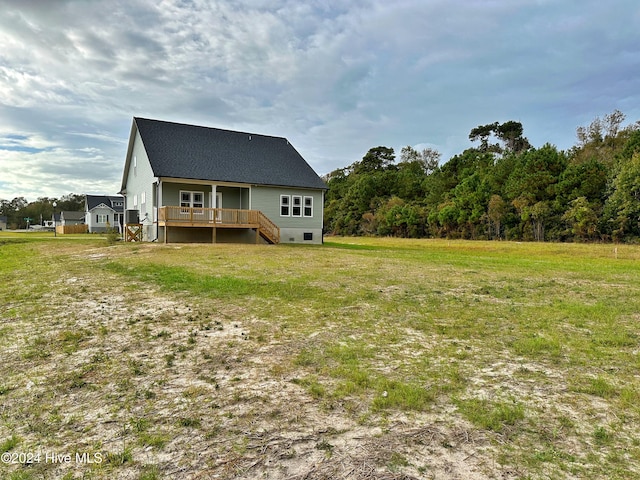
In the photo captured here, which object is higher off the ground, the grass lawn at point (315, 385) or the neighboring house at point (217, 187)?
the neighboring house at point (217, 187)

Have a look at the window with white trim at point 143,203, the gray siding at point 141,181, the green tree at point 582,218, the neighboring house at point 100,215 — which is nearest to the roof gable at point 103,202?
the neighboring house at point 100,215

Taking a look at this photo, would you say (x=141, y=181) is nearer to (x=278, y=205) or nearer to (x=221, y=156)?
(x=221, y=156)

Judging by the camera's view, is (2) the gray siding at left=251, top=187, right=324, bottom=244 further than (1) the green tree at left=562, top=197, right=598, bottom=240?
No

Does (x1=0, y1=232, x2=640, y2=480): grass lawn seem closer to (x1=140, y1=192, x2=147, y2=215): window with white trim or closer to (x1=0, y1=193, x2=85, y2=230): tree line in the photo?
(x1=140, y1=192, x2=147, y2=215): window with white trim

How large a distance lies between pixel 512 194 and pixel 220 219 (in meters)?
31.3

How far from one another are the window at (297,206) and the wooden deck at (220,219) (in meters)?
1.99

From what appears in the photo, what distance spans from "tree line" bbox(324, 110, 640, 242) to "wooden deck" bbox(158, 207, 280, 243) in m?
27.2

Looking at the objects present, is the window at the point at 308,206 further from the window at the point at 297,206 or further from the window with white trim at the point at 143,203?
the window with white trim at the point at 143,203

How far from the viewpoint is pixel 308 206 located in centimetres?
2339

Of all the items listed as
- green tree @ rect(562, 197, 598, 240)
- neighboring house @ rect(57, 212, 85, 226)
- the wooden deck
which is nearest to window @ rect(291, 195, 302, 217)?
the wooden deck

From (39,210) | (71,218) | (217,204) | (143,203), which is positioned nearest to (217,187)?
(217,204)

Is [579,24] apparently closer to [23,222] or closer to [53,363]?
[53,363]

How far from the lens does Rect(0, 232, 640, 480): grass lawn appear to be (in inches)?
94.9

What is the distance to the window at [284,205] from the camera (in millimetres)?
22578
